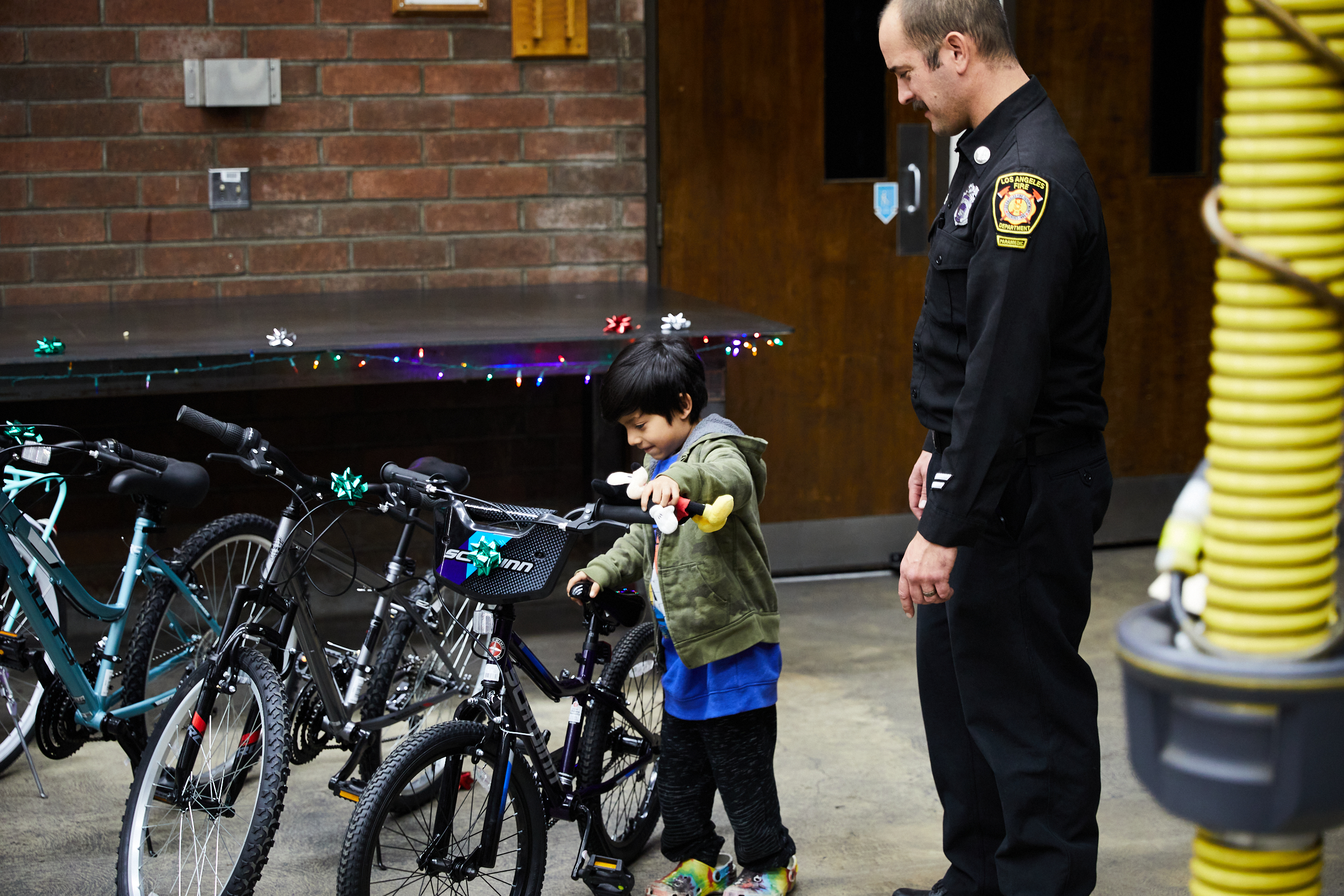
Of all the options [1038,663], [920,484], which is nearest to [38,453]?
[920,484]

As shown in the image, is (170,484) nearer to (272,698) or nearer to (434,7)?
(272,698)

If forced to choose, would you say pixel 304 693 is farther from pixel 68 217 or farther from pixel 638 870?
pixel 68 217

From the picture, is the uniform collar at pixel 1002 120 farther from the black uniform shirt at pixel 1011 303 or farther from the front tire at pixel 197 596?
the front tire at pixel 197 596

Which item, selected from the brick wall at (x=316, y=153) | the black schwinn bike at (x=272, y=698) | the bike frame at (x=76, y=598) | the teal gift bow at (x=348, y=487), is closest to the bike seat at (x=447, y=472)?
the black schwinn bike at (x=272, y=698)

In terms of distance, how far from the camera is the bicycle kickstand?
3842mm

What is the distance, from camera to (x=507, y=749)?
2783mm

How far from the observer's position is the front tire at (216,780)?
2863 mm

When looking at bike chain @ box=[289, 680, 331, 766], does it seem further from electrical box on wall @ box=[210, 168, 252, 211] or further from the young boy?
electrical box on wall @ box=[210, 168, 252, 211]

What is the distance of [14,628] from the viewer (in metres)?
3.90

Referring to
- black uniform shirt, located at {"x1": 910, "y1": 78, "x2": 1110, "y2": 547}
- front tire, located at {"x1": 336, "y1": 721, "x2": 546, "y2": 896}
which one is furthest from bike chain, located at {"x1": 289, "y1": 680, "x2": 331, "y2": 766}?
black uniform shirt, located at {"x1": 910, "y1": 78, "x2": 1110, "y2": 547}

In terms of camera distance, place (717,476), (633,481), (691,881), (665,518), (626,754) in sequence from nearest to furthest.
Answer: (665,518)
(633,481)
(717,476)
(691,881)
(626,754)

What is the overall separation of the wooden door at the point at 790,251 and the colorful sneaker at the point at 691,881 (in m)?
2.72

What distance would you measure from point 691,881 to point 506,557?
921mm

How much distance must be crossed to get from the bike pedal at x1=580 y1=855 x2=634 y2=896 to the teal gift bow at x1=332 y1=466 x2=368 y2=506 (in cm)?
97
